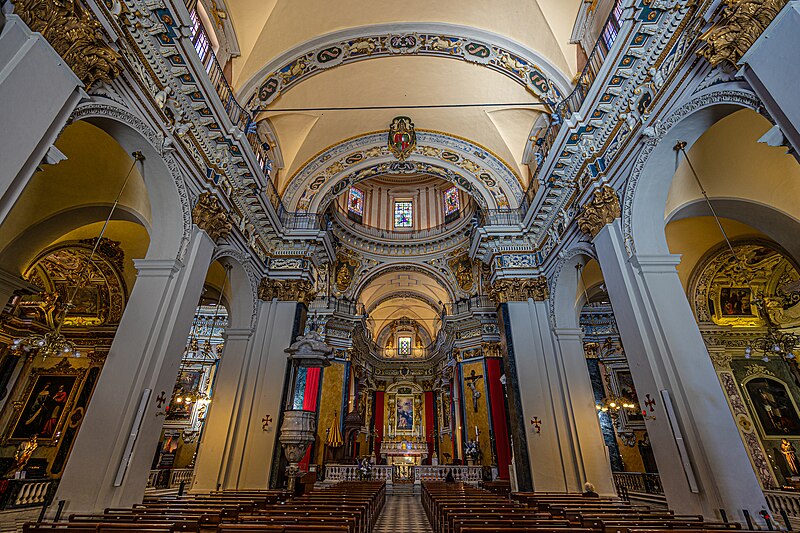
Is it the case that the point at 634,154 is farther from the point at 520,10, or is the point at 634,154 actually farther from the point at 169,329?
the point at 169,329

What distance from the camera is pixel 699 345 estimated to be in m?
4.71

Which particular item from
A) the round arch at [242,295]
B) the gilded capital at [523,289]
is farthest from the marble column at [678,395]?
the round arch at [242,295]

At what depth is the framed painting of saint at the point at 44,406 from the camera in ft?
31.2

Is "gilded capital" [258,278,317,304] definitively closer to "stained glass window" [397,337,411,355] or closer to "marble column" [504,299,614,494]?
"marble column" [504,299,614,494]

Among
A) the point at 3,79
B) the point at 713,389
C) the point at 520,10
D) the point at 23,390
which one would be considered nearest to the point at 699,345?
the point at 713,389

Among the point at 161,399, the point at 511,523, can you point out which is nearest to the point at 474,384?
the point at 161,399

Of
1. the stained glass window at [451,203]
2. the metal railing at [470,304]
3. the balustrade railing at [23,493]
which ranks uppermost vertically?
the stained glass window at [451,203]

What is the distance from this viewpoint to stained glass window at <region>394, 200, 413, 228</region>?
18812 mm

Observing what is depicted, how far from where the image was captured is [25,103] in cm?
318

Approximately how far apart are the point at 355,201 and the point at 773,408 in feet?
53.8

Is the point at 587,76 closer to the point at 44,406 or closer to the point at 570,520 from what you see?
the point at 570,520

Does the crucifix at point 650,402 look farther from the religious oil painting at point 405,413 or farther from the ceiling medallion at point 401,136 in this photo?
the religious oil painting at point 405,413

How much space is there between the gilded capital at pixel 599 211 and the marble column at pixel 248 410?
265 inches

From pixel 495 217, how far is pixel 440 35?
15.2ft
